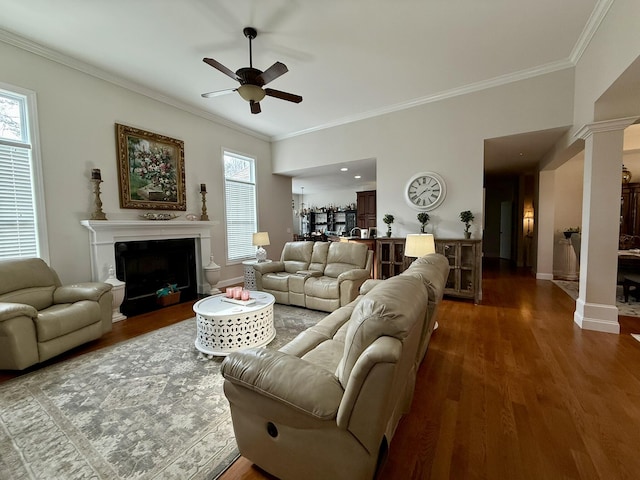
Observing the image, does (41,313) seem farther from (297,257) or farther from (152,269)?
(297,257)

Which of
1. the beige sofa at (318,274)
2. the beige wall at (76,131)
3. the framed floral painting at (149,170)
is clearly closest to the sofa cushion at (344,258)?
the beige sofa at (318,274)

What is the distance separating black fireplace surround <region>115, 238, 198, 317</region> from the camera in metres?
3.98

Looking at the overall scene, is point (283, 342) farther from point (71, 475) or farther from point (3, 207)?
point (3, 207)

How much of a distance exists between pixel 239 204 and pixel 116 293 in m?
2.97

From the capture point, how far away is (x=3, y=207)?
9.84 feet

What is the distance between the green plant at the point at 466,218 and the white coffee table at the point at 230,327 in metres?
3.35

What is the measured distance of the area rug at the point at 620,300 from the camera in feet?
11.7

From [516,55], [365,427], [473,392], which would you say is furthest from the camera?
[516,55]

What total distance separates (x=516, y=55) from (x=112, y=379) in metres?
5.64

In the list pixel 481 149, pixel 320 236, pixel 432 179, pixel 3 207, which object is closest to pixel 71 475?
pixel 3 207

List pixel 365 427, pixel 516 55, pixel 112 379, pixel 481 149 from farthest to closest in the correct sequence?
1. pixel 481 149
2. pixel 516 55
3. pixel 112 379
4. pixel 365 427

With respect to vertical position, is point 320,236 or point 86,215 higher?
point 86,215

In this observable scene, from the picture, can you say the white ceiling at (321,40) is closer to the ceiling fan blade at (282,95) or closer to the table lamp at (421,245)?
the ceiling fan blade at (282,95)

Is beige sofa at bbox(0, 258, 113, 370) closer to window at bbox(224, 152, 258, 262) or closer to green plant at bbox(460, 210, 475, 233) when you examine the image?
window at bbox(224, 152, 258, 262)
